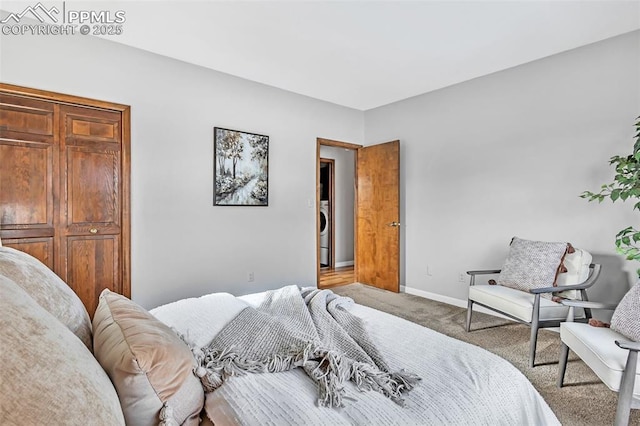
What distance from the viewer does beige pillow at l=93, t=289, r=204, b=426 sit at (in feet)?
2.76

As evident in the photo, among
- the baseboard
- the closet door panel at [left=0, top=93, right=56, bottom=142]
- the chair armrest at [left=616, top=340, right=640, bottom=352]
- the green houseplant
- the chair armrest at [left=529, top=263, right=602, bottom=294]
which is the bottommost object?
the baseboard

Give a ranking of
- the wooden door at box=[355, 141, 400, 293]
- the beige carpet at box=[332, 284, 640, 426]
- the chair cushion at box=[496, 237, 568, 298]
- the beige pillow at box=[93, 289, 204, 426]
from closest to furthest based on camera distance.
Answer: the beige pillow at box=[93, 289, 204, 426] < the beige carpet at box=[332, 284, 640, 426] < the chair cushion at box=[496, 237, 568, 298] < the wooden door at box=[355, 141, 400, 293]

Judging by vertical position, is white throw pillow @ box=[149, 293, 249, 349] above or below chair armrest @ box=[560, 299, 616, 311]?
above

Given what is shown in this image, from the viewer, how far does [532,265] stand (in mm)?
2859

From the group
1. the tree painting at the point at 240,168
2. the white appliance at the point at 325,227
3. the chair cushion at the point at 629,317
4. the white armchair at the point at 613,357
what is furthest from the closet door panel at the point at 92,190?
the white appliance at the point at 325,227

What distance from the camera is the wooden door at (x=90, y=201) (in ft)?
9.46

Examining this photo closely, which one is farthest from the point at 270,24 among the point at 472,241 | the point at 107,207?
the point at 472,241

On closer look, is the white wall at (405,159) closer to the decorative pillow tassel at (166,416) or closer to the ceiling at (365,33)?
the ceiling at (365,33)

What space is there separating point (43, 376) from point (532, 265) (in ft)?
10.7

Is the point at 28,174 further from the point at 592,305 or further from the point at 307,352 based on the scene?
the point at 592,305

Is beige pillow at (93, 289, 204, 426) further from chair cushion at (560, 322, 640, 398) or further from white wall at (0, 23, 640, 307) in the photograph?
white wall at (0, 23, 640, 307)

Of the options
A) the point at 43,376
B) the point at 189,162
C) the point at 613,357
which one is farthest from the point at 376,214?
the point at 43,376

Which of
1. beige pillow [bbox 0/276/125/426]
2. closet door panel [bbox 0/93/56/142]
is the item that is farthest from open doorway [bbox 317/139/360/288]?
beige pillow [bbox 0/276/125/426]

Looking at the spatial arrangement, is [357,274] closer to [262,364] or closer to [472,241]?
[472,241]
